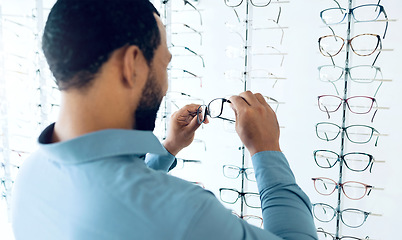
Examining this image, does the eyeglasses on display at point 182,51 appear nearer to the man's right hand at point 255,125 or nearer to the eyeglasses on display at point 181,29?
the eyeglasses on display at point 181,29

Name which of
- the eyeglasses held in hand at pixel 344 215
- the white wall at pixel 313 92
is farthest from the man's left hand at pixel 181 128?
the eyeglasses held in hand at pixel 344 215

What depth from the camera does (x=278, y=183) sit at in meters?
0.49

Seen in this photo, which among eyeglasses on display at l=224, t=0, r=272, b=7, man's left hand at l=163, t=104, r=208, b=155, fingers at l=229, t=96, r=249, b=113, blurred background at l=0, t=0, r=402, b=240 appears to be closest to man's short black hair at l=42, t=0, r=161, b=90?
fingers at l=229, t=96, r=249, b=113

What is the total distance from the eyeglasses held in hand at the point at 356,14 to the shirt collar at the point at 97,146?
78 cm

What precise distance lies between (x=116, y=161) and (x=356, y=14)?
2.83 ft

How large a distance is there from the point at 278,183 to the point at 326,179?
67 centimetres

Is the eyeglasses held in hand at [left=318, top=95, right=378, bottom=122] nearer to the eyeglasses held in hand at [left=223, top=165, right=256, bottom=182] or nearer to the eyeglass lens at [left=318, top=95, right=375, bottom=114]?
the eyeglass lens at [left=318, top=95, right=375, bottom=114]

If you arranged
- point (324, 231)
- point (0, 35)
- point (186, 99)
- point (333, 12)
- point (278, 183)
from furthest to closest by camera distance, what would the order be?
point (0, 35), point (186, 99), point (324, 231), point (333, 12), point (278, 183)

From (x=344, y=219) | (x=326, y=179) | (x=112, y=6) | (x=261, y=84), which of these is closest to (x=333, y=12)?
(x=261, y=84)

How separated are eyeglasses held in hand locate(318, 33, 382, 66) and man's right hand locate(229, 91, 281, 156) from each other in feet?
1.78

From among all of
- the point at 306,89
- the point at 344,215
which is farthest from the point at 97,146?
the point at 344,215

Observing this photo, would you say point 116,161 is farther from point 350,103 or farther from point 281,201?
point 350,103

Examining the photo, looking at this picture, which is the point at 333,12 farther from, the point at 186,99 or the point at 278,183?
the point at 278,183

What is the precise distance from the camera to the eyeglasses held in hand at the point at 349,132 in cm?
103
